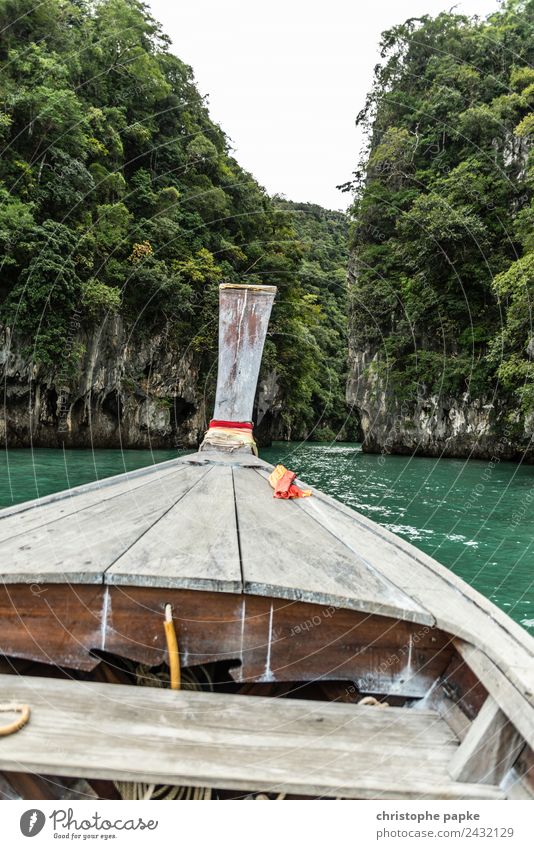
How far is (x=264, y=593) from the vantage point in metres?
1.04

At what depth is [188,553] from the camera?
124cm

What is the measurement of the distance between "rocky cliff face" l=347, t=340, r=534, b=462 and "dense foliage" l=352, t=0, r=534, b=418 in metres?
0.42

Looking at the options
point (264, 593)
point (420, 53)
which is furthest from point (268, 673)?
point (420, 53)

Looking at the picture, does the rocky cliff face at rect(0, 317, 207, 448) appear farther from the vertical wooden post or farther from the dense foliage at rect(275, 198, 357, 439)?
the vertical wooden post

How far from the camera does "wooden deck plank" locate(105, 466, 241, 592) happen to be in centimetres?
105

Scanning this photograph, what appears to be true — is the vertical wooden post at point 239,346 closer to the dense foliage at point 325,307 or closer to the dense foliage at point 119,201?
the dense foliage at point 119,201

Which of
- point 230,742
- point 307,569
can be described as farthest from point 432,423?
point 230,742

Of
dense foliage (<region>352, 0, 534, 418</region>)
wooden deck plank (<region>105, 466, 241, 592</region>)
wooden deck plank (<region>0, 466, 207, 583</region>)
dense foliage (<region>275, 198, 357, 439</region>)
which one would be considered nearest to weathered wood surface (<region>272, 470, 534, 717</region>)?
wooden deck plank (<region>105, 466, 241, 592</region>)

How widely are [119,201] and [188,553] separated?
1493 cm

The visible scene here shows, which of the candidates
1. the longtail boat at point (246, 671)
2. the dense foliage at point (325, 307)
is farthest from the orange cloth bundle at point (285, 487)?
the dense foliage at point (325, 307)

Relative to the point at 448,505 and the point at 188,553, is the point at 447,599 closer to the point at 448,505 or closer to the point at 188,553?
the point at 188,553

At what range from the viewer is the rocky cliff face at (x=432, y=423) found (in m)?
15.5

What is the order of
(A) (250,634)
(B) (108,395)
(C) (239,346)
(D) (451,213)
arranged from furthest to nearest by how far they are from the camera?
1. (B) (108,395)
2. (D) (451,213)
3. (C) (239,346)
4. (A) (250,634)

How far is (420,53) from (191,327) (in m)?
14.9
